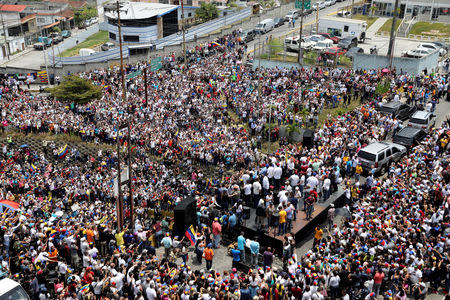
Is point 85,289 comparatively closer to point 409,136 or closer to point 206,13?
point 409,136

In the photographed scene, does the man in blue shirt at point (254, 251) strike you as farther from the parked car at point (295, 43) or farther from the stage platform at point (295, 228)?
the parked car at point (295, 43)

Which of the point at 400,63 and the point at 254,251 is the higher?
the point at 400,63

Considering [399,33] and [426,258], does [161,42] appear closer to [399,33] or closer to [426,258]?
[399,33]

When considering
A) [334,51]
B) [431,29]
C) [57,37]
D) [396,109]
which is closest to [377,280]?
[396,109]

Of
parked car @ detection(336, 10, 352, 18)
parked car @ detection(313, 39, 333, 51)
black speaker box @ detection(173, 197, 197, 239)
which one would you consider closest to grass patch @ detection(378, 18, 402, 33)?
parked car @ detection(336, 10, 352, 18)

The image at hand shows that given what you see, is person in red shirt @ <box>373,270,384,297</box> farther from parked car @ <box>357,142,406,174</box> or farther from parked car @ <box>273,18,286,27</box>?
parked car @ <box>273,18,286,27</box>

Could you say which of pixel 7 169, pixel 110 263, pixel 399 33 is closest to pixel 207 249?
pixel 110 263
